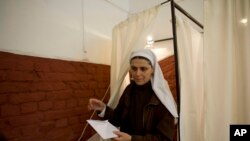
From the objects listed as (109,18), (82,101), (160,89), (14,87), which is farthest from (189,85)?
(109,18)

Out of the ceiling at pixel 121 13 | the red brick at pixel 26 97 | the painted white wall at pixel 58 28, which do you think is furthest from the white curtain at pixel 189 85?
the red brick at pixel 26 97

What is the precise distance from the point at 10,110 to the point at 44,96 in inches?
10.1

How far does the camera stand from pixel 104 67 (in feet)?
6.61

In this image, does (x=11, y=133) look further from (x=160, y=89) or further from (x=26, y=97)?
(x=160, y=89)

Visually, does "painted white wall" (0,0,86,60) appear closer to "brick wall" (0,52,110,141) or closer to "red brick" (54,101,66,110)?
"brick wall" (0,52,110,141)

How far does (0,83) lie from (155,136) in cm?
108

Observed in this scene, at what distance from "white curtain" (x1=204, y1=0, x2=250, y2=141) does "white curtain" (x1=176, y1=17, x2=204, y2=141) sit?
18 centimetres

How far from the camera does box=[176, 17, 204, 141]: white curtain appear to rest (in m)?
1.19

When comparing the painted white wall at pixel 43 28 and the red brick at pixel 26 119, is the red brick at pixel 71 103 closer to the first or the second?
the red brick at pixel 26 119

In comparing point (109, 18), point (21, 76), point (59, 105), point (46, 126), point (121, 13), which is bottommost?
point (46, 126)

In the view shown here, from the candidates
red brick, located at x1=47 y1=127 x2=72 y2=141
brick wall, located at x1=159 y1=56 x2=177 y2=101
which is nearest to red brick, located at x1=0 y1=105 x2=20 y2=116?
red brick, located at x1=47 y1=127 x2=72 y2=141

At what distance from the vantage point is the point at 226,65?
3.23 feet

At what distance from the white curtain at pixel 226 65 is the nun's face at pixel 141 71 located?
1.19ft

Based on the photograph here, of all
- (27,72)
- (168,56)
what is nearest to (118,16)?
(168,56)
